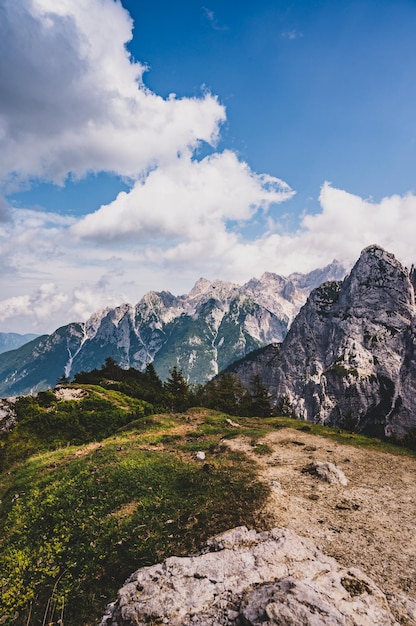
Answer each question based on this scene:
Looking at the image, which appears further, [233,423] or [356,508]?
[233,423]

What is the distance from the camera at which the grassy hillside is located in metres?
13.5

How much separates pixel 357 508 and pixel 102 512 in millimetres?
15334

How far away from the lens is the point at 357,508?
19.3 metres

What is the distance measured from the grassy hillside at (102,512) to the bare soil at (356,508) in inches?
81.3

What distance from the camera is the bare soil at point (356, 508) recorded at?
1388cm

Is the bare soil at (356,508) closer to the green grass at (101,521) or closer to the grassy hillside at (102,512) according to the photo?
the grassy hillside at (102,512)

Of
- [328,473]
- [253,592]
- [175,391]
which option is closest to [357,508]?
[328,473]

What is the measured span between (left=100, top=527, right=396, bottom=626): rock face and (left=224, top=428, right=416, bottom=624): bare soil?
262cm

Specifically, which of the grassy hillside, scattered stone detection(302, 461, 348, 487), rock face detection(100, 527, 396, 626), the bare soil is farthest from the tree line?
rock face detection(100, 527, 396, 626)

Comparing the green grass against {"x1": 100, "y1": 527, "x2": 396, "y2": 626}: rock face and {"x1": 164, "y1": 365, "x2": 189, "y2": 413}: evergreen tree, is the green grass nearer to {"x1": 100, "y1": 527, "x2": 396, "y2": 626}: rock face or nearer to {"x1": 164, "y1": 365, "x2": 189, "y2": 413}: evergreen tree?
{"x1": 100, "y1": 527, "x2": 396, "y2": 626}: rock face

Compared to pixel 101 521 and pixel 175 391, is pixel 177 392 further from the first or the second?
pixel 101 521

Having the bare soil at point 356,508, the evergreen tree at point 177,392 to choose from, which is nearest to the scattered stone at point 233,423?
the bare soil at point 356,508

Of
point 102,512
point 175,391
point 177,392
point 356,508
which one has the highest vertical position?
point 175,391

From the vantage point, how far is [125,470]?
84.5 feet
